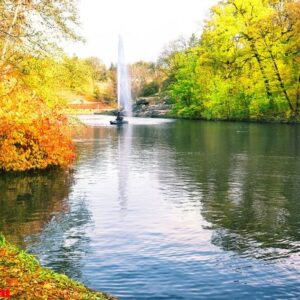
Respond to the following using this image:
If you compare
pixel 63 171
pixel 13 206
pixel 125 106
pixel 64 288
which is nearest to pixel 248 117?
pixel 125 106

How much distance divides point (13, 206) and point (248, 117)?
62.0m

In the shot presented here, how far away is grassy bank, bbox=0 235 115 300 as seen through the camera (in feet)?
25.1

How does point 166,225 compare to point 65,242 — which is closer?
point 65,242

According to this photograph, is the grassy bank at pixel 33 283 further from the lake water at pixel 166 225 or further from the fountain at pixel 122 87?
the fountain at pixel 122 87

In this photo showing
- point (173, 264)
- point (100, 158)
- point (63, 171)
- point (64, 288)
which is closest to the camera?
point (64, 288)

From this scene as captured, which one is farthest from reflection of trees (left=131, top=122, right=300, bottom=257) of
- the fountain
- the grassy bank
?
the fountain

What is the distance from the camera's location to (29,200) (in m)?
18.8

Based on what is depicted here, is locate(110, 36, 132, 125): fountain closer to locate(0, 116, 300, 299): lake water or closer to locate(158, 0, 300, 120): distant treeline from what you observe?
locate(158, 0, 300, 120): distant treeline

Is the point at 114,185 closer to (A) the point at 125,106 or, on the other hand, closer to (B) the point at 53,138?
(B) the point at 53,138

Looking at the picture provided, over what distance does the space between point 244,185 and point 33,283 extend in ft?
49.7

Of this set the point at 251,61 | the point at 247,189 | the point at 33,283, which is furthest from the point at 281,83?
the point at 33,283

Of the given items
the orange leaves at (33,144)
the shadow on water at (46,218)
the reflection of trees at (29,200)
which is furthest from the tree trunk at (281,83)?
the shadow on water at (46,218)

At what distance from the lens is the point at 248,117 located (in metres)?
75.8

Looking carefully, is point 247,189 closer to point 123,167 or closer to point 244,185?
point 244,185
